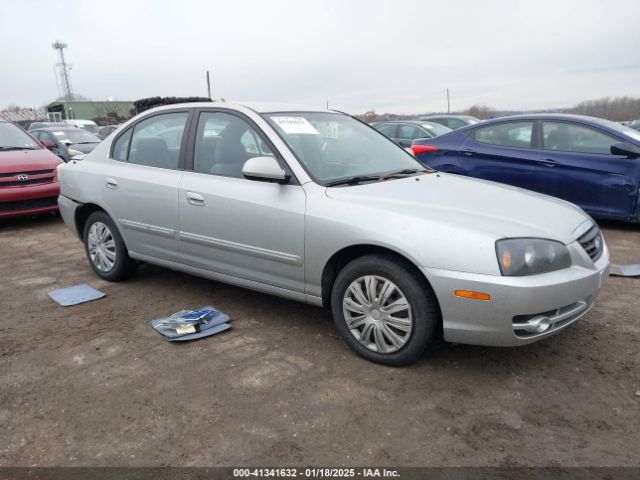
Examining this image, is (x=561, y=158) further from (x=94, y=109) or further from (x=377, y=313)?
(x=94, y=109)

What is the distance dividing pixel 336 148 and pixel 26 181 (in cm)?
574

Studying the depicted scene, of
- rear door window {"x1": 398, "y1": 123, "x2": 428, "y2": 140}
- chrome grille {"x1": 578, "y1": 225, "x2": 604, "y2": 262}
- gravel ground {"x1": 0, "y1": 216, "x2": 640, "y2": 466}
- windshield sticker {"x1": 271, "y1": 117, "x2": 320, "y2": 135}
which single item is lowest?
gravel ground {"x1": 0, "y1": 216, "x2": 640, "y2": 466}

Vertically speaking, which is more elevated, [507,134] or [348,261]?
[507,134]

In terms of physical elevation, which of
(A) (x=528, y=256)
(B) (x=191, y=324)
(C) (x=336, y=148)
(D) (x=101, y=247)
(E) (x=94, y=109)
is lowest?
(B) (x=191, y=324)

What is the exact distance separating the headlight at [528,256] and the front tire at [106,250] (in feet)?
10.9

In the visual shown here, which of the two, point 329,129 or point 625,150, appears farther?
point 625,150

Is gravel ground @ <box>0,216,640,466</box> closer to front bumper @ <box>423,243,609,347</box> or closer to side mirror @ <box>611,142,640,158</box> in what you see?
front bumper @ <box>423,243,609,347</box>

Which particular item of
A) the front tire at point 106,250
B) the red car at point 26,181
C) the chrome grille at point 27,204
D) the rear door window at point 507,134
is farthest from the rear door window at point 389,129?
the front tire at point 106,250

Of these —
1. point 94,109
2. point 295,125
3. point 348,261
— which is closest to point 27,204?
point 295,125

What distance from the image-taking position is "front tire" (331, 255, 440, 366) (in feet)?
10.0

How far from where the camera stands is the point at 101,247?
4984mm

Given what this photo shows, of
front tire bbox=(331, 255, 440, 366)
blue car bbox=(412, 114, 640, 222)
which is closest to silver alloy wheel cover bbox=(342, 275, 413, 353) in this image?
front tire bbox=(331, 255, 440, 366)

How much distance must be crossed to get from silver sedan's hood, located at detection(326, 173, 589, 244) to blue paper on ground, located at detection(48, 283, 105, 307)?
2.43 meters

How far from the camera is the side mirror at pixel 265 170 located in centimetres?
346
